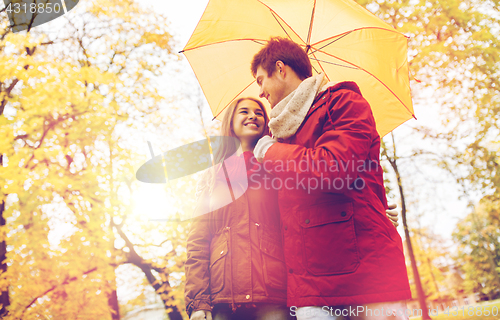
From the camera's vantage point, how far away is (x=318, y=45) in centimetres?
247

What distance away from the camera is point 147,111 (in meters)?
8.07

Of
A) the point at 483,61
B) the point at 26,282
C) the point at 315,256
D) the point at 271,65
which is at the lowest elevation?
the point at 315,256

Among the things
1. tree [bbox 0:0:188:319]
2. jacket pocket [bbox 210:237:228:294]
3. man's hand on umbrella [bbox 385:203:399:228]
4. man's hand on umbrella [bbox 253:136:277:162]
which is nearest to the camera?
man's hand on umbrella [bbox 253:136:277:162]

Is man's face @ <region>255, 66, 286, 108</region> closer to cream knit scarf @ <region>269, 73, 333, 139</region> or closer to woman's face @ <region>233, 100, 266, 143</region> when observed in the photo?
cream knit scarf @ <region>269, 73, 333, 139</region>

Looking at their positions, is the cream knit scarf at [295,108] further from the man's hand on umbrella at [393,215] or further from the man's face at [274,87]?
the man's hand on umbrella at [393,215]

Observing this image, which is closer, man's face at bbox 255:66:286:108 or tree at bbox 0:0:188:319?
man's face at bbox 255:66:286:108

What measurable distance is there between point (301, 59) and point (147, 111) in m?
7.03

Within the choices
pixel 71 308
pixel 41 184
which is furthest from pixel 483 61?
pixel 71 308

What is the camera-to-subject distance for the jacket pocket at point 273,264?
1.76m

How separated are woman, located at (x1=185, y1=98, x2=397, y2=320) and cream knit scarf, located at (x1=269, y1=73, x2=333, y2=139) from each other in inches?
20.4

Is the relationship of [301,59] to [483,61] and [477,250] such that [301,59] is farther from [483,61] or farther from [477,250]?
[477,250]

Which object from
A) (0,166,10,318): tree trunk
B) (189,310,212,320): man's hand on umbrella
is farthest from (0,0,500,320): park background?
(189,310,212,320): man's hand on umbrella

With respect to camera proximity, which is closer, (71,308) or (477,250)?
(71,308)

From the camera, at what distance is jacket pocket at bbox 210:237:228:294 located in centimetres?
188
